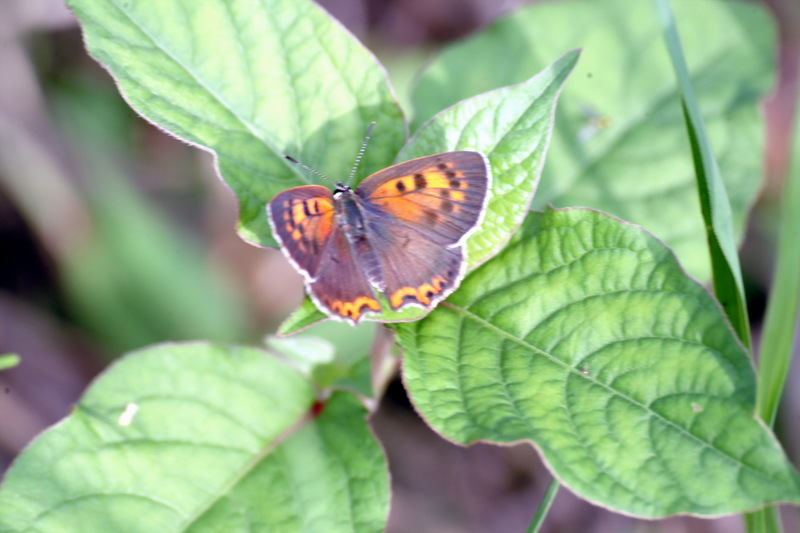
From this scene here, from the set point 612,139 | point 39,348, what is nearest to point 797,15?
point 612,139

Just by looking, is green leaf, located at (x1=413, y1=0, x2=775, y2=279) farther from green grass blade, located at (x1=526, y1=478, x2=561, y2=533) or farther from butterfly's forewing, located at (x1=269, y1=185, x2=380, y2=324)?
green grass blade, located at (x1=526, y1=478, x2=561, y2=533)

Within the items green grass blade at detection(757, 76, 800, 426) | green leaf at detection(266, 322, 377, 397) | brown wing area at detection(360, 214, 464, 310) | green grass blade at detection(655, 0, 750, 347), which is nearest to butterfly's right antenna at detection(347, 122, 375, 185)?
brown wing area at detection(360, 214, 464, 310)

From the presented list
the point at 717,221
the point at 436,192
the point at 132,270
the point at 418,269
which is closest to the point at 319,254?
the point at 418,269

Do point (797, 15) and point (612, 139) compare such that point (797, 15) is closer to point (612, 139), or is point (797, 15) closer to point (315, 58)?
point (612, 139)

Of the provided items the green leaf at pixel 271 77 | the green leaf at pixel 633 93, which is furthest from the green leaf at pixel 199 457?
the green leaf at pixel 633 93

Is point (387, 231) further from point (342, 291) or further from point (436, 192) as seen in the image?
point (342, 291)

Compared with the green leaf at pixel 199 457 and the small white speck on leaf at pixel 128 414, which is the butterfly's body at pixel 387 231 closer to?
the green leaf at pixel 199 457

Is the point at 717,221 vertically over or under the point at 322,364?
over

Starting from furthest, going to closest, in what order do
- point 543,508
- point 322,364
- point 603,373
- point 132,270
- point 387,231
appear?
point 132,270, point 322,364, point 387,231, point 543,508, point 603,373
